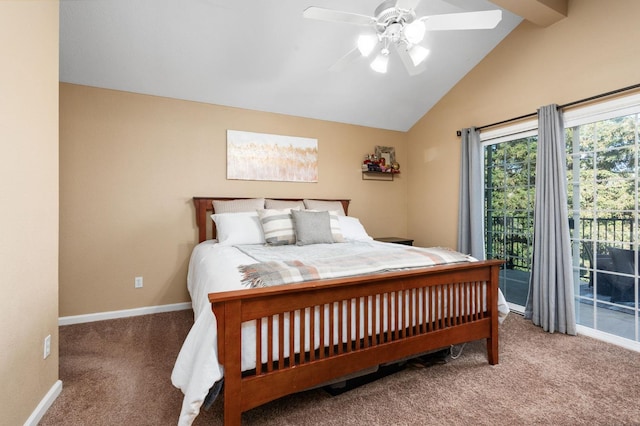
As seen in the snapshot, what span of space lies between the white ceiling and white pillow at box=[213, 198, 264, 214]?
1.11 meters

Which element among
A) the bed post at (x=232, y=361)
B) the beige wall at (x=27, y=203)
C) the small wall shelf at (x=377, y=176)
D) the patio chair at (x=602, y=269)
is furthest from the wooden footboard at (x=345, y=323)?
the small wall shelf at (x=377, y=176)

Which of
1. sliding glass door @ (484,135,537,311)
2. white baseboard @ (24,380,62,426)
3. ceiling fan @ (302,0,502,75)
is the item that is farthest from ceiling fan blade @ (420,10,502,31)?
white baseboard @ (24,380,62,426)

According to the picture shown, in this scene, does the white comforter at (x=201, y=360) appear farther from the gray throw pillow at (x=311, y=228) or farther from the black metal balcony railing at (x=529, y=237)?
the black metal balcony railing at (x=529, y=237)

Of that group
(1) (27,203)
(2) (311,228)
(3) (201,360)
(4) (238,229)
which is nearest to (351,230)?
(2) (311,228)

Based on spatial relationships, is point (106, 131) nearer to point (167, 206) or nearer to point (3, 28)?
point (167, 206)

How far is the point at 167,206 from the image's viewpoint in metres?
3.12

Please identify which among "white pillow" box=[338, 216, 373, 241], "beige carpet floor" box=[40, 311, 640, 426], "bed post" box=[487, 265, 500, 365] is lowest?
"beige carpet floor" box=[40, 311, 640, 426]

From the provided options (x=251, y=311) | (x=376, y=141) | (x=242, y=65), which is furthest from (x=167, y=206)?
(x=376, y=141)

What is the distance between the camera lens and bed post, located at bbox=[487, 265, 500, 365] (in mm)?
2025

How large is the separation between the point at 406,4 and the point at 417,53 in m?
0.37

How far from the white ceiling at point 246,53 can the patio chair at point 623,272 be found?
2.34 metres

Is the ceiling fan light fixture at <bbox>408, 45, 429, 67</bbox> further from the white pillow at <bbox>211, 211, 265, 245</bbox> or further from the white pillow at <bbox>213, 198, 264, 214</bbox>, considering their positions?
the white pillow at <bbox>213, 198, 264, 214</bbox>

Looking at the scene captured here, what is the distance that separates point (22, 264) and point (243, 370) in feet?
3.71

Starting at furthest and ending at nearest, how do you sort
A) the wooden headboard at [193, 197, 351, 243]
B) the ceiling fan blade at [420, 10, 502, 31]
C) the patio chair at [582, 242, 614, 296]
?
the wooden headboard at [193, 197, 351, 243] → the patio chair at [582, 242, 614, 296] → the ceiling fan blade at [420, 10, 502, 31]
